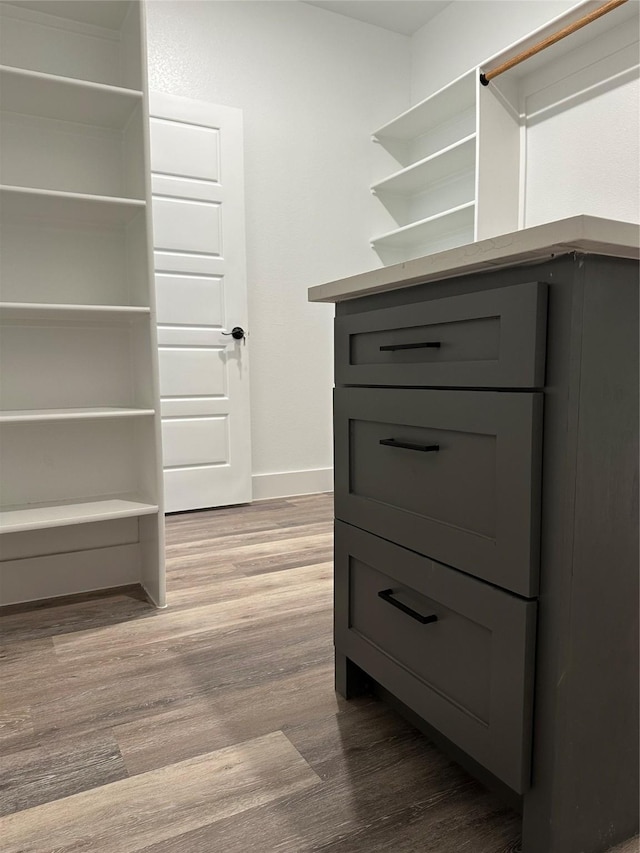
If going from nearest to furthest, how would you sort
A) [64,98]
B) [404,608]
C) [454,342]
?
[454,342] < [404,608] < [64,98]

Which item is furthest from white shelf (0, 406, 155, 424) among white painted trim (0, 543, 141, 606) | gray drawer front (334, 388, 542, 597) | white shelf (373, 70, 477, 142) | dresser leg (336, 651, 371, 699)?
white shelf (373, 70, 477, 142)

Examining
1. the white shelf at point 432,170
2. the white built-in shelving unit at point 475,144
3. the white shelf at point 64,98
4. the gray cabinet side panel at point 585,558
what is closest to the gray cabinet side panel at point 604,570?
the gray cabinet side panel at point 585,558

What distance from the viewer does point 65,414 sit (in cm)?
184

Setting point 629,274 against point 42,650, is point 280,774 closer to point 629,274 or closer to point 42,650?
point 42,650

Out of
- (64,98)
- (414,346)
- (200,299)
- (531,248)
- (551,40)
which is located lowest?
(414,346)

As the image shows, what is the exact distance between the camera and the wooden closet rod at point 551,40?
2.44m

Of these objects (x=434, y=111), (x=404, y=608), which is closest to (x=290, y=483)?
(x=434, y=111)

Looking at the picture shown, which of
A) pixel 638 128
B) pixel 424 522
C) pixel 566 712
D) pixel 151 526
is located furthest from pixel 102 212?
pixel 638 128

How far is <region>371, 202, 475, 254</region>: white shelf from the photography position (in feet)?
11.0

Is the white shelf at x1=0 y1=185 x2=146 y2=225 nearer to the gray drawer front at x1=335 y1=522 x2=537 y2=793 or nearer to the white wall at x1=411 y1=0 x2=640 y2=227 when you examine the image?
the gray drawer front at x1=335 y1=522 x2=537 y2=793

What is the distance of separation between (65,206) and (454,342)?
146cm

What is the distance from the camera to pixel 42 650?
1653 millimetres

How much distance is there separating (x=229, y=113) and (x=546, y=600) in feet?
10.7

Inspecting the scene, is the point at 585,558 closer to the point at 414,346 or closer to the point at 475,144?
the point at 414,346
